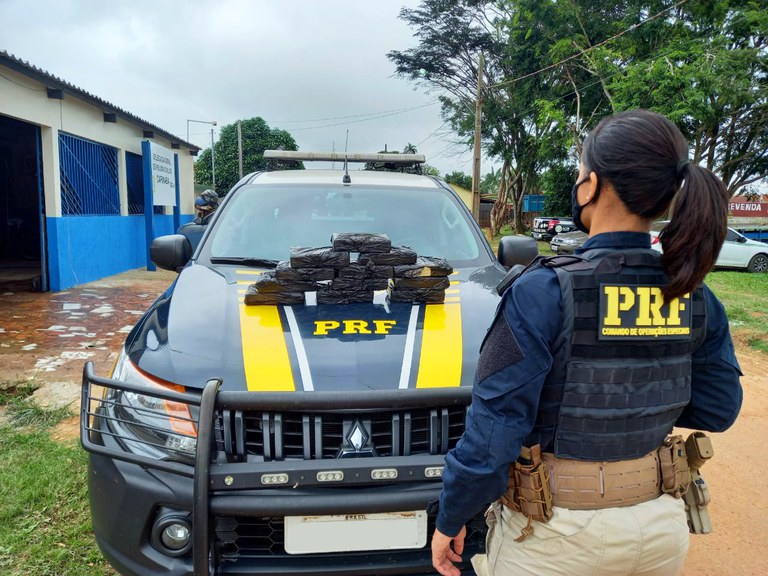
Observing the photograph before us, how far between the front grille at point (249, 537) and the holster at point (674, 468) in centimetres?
74

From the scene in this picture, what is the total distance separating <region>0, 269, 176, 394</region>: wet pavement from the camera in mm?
5152

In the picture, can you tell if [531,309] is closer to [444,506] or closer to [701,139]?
[444,506]

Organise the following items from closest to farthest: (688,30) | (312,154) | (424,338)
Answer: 1. (424,338)
2. (312,154)
3. (688,30)

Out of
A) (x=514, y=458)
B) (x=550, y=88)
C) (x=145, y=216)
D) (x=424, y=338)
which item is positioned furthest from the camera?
(x=550, y=88)

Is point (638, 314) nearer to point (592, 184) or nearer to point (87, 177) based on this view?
point (592, 184)

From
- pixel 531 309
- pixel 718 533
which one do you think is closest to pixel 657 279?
pixel 531 309

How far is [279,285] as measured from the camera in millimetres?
2453

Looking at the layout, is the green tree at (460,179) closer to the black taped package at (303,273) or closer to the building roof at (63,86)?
the building roof at (63,86)

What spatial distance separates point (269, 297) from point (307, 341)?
0.38 meters

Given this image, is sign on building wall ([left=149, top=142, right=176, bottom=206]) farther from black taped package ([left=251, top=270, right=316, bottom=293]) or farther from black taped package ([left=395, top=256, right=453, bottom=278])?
black taped package ([left=395, top=256, right=453, bottom=278])


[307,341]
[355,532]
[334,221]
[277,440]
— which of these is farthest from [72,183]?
[355,532]

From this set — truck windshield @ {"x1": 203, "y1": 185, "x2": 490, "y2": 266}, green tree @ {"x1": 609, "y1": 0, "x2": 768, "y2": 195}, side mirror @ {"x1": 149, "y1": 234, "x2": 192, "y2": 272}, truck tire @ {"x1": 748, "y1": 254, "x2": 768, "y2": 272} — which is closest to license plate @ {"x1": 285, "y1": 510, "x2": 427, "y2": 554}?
truck windshield @ {"x1": 203, "y1": 185, "x2": 490, "y2": 266}

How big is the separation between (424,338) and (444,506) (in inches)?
37.3

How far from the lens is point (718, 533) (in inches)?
113
